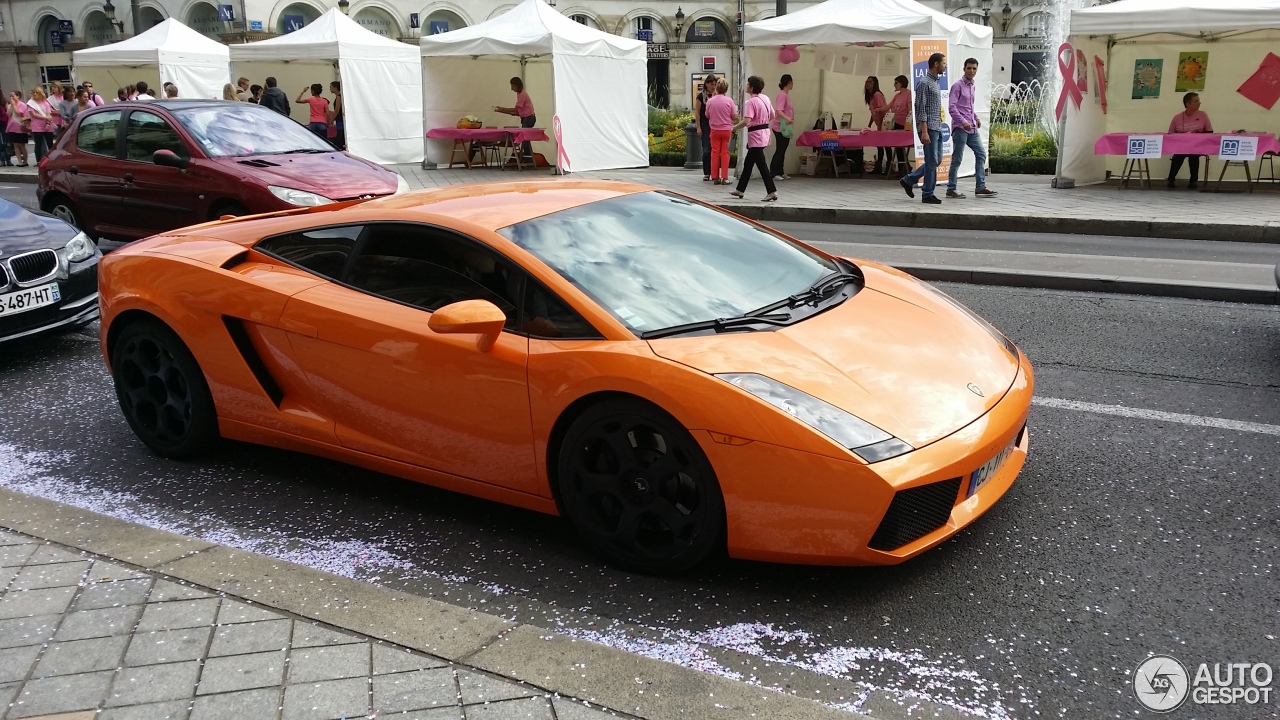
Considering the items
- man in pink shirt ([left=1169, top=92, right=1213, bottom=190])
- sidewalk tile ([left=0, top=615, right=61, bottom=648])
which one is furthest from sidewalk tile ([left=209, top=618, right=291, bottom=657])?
man in pink shirt ([left=1169, top=92, right=1213, bottom=190])

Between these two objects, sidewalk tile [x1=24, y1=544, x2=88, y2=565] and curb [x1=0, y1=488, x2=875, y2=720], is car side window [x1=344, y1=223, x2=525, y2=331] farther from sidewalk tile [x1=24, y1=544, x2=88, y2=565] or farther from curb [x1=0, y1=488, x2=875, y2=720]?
sidewalk tile [x1=24, y1=544, x2=88, y2=565]

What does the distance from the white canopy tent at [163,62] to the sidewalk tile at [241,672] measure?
73.9ft

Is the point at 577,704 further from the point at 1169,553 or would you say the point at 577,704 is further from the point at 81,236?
the point at 81,236

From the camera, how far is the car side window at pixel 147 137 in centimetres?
924

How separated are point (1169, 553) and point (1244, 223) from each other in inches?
351

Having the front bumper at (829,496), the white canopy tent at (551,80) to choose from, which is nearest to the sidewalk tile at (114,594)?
the front bumper at (829,496)

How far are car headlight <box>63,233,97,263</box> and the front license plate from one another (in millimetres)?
5847

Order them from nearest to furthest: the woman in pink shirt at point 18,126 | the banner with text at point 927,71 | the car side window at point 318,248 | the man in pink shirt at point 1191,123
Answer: the car side window at point 318,248
the banner with text at point 927,71
the man in pink shirt at point 1191,123
the woman in pink shirt at point 18,126

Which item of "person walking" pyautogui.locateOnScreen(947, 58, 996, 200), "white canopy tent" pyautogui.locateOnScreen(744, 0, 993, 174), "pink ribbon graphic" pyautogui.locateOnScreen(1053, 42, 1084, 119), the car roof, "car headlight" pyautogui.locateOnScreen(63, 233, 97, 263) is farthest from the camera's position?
"white canopy tent" pyautogui.locateOnScreen(744, 0, 993, 174)

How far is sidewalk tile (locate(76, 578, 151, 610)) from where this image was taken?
10.0ft

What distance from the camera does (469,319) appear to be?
134 inches

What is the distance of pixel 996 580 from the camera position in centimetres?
328

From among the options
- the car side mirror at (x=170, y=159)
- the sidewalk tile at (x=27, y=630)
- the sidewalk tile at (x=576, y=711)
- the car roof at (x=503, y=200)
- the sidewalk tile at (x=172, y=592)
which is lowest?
the sidewalk tile at (x=27, y=630)

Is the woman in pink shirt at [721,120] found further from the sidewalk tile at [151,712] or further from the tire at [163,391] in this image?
the sidewalk tile at [151,712]
